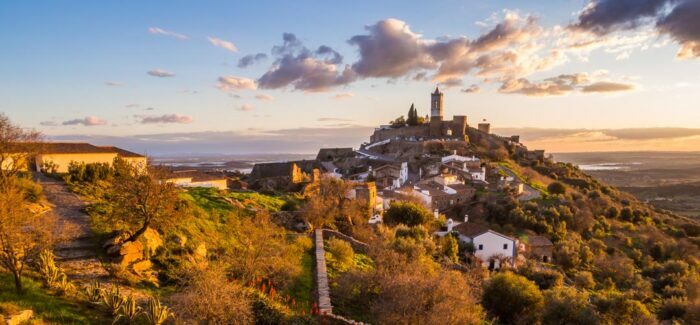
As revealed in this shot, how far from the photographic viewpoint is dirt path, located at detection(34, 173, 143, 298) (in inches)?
356

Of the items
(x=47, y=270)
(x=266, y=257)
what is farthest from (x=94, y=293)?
(x=266, y=257)

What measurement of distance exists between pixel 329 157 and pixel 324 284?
209 feet

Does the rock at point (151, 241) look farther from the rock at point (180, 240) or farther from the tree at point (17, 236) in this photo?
the tree at point (17, 236)

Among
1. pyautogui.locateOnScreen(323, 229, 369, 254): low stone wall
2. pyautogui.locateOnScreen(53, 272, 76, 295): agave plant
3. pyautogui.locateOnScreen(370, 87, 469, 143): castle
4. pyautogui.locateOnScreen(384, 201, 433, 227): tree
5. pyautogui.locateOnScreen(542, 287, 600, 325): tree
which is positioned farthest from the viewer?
pyautogui.locateOnScreen(370, 87, 469, 143): castle

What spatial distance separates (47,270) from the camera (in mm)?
8078

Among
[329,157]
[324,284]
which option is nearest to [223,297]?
[324,284]

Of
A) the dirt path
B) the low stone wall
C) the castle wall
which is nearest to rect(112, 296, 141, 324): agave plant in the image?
the dirt path

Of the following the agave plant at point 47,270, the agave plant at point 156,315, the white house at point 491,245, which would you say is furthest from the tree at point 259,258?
the white house at point 491,245

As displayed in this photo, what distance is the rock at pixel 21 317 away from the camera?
20.3 feet

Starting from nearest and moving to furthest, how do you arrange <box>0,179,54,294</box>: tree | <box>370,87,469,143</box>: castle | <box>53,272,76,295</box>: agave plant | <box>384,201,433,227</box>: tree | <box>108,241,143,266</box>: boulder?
1. <box>0,179,54,294</box>: tree
2. <box>53,272,76,295</box>: agave plant
3. <box>108,241,143,266</box>: boulder
4. <box>384,201,433,227</box>: tree
5. <box>370,87,469,143</box>: castle

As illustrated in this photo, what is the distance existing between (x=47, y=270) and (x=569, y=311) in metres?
17.1

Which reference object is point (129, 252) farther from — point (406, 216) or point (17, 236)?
point (406, 216)

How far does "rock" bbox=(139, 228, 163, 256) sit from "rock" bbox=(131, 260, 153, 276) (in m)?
0.46

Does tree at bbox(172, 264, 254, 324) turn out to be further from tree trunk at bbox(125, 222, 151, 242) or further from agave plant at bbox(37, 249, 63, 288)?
tree trunk at bbox(125, 222, 151, 242)
